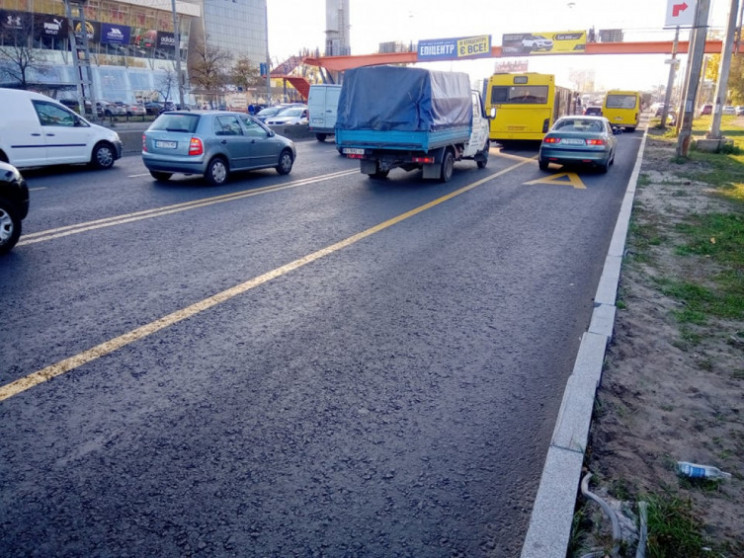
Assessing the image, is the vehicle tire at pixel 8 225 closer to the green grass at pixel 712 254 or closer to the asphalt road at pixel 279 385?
the asphalt road at pixel 279 385

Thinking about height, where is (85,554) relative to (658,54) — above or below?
below

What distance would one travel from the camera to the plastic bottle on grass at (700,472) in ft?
10.1

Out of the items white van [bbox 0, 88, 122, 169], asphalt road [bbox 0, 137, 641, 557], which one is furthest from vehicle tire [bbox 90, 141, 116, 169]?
asphalt road [bbox 0, 137, 641, 557]

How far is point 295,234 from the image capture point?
27.6 feet

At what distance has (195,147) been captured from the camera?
1255 centimetres

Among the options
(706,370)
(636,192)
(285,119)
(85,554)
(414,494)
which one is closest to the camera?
(85,554)

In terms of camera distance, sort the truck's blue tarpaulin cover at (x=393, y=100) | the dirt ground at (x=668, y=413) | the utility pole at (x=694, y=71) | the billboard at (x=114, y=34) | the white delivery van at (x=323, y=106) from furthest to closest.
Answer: the billboard at (x=114, y=34) → the white delivery van at (x=323, y=106) → the utility pole at (x=694, y=71) → the truck's blue tarpaulin cover at (x=393, y=100) → the dirt ground at (x=668, y=413)

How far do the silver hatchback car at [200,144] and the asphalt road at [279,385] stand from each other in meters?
4.52

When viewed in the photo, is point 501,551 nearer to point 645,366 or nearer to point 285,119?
point 645,366

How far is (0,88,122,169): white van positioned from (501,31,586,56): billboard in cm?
4631

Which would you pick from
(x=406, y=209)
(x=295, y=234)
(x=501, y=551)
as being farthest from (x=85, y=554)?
(x=406, y=209)

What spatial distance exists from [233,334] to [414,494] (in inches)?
93.4

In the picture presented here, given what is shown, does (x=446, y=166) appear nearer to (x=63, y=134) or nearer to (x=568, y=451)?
(x=63, y=134)

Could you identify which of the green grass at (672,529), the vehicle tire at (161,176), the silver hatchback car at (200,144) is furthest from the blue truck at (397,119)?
the green grass at (672,529)
